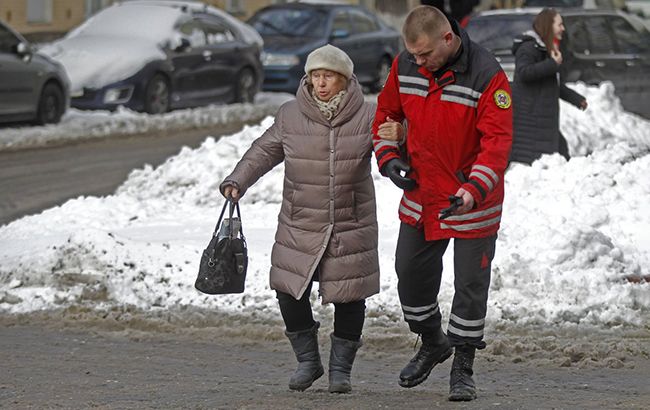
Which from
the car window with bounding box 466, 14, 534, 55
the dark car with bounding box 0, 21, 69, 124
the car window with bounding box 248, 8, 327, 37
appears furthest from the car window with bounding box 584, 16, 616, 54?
the car window with bounding box 248, 8, 327, 37

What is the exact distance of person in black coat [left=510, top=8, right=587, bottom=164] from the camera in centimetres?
1263

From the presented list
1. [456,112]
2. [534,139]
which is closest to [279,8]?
[534,139]

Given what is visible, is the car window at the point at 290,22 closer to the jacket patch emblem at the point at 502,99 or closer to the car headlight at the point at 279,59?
the car headlight at the point at 279,59

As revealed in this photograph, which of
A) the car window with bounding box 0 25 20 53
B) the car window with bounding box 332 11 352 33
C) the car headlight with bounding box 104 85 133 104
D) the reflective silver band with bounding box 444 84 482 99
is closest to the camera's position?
the reflective silver band with bounding box 444 84 482 99

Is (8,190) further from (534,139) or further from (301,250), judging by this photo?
(301,250)

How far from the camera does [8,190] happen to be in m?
15.1

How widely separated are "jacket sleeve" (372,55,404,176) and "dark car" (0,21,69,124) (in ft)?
44.4

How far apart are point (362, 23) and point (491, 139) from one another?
21393 mm

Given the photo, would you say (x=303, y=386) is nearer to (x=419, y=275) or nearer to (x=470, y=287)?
(x=419, y=275)

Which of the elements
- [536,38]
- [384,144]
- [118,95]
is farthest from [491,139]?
[118,95]

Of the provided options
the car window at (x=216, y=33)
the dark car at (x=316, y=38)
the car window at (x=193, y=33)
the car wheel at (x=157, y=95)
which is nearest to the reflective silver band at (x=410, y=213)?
the car wheel at (x=157, y=95)

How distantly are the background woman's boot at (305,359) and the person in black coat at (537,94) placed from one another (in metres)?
5.90

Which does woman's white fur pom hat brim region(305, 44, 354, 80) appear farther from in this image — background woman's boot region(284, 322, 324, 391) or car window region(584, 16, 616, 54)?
car window region(584, 16, 616, 54)

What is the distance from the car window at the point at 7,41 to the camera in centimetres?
2031
